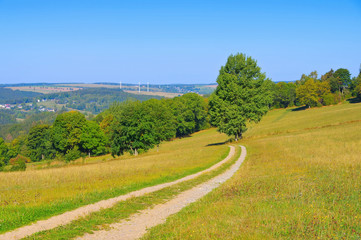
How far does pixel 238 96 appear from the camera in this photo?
5041 cm

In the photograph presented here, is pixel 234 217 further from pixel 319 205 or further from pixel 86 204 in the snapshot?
pixel 86 204

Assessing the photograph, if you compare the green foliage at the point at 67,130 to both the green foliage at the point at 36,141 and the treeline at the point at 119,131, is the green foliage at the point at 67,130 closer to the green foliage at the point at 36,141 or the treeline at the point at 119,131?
the treeline at the point at 119,131

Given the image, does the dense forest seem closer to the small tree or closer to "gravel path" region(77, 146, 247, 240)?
the small tree

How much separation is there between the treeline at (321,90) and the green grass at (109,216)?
A: 10608 cm

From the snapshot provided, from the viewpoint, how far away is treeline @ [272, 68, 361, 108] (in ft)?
386

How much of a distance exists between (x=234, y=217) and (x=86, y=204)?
7156 mm

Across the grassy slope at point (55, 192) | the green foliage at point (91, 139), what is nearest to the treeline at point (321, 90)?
the green foliage at point (91, 139)

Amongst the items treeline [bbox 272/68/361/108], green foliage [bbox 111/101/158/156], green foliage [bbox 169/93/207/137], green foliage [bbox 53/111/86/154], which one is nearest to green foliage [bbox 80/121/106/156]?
green foliage [bbox 53/111/86/154]

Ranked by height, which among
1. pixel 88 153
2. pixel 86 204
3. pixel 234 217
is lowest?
pixel 88 153

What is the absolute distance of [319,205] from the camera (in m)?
11.6

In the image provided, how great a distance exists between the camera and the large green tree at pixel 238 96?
163 ft

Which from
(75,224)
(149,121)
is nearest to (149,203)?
(75,224)

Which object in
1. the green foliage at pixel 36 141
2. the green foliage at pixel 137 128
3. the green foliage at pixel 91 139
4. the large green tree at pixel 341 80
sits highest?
the large green tree at pixel 341 80

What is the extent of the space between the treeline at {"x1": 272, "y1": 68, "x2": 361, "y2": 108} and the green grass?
10608 cm
